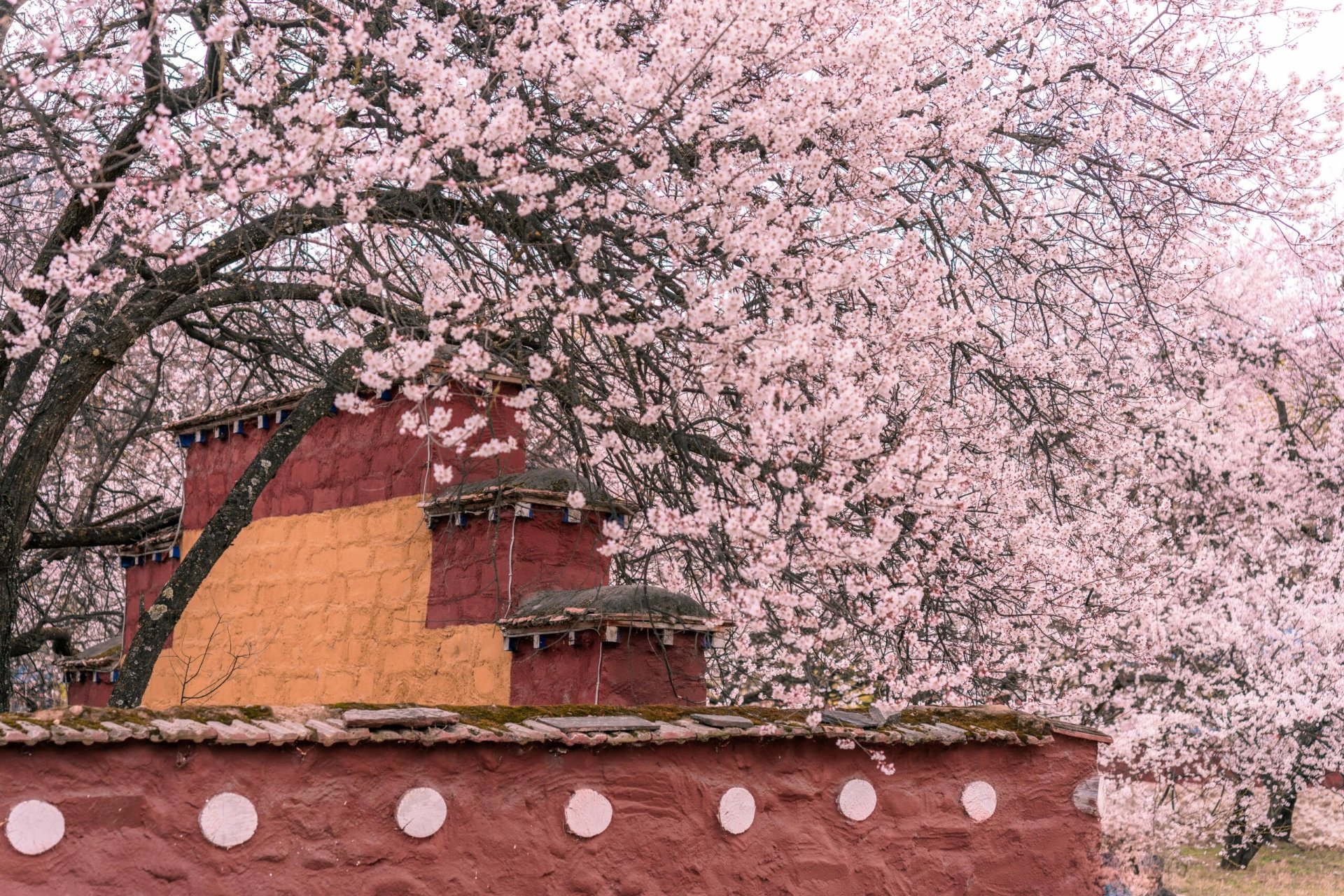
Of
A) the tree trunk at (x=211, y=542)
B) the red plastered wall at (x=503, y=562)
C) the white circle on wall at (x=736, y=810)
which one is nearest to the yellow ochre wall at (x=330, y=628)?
the red plastered wall at (x=503, y=562)

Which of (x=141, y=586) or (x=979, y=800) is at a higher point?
(x=141, y=586)

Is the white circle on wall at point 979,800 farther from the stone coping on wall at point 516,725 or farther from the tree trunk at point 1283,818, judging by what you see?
the tree trunk at point 1283,818

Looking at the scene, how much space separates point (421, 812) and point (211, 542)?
3201mm

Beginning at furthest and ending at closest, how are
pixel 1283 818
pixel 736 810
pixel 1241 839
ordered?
1. pixel 1283 818
2. pixel 1241 839
3. pixel 736 810

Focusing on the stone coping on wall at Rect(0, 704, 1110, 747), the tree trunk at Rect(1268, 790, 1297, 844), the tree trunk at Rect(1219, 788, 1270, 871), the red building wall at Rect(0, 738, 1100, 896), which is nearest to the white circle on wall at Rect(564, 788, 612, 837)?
the red building wall at Rect(0, 738, 1100, 896)

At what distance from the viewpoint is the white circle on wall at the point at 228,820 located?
438 centimetres

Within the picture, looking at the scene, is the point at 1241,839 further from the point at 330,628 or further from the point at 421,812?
the point at 421,812

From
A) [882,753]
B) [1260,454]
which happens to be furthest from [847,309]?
[1260,454]

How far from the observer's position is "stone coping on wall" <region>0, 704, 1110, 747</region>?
4.26 m

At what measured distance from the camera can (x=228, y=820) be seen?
14.5ft

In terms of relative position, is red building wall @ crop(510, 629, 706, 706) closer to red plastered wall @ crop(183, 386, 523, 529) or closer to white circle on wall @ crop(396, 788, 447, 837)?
red plastered wall @ crop(183, 386, 523, 529)

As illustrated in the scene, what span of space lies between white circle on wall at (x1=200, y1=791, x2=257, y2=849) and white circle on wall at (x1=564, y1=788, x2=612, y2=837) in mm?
1170

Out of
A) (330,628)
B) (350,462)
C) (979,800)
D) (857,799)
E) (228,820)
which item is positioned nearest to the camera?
(228,820)

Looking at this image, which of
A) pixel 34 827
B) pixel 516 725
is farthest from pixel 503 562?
pixel 34 827
